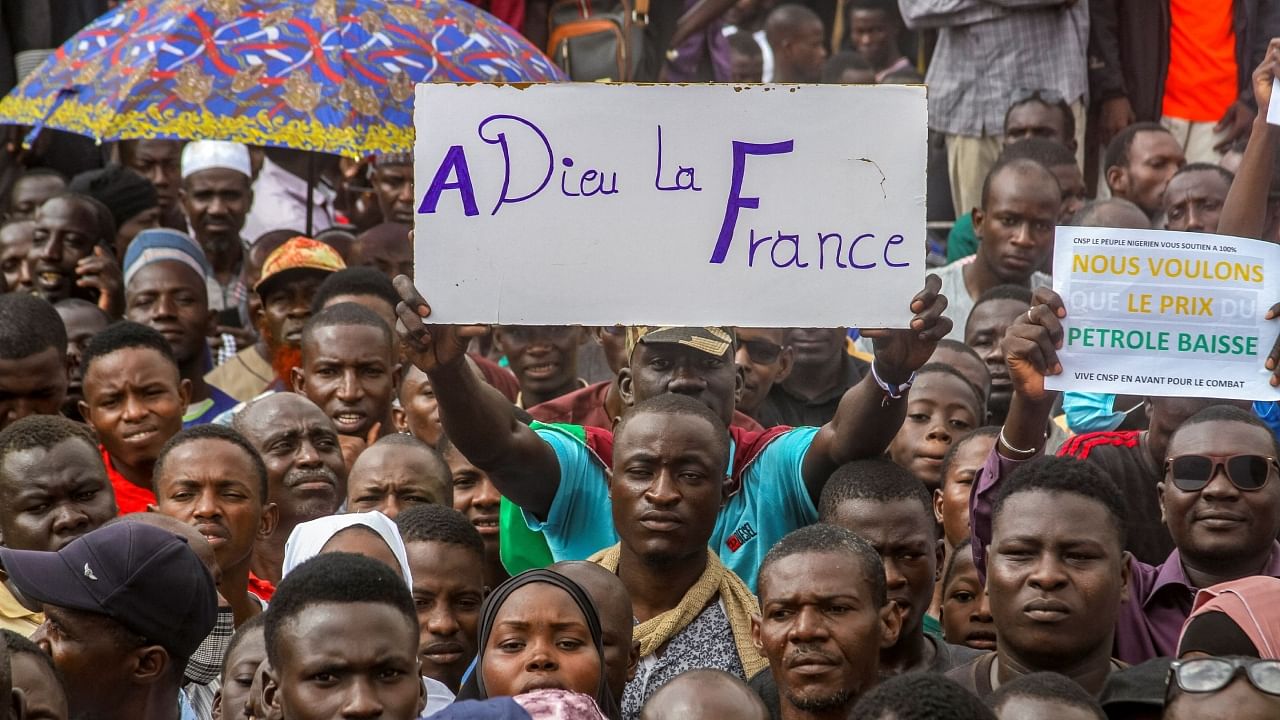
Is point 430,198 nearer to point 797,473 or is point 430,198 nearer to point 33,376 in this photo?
point 797,473

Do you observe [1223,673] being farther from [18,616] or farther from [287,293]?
[287,293]

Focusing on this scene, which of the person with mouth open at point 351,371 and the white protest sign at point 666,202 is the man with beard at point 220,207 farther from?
the white protest sign at point 666,202

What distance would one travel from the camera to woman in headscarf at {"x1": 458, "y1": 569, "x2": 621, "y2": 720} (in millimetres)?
4863

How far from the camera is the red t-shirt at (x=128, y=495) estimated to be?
22.4 feet

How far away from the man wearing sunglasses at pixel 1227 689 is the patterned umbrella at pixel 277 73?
4464mm

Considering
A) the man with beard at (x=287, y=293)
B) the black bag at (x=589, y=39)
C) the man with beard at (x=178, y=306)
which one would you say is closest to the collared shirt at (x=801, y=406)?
the man with beard at (x=287, y=293)

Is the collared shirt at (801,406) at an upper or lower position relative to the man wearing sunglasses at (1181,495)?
lower

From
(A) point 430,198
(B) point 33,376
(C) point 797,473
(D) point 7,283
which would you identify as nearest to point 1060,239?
(C) point 797,473

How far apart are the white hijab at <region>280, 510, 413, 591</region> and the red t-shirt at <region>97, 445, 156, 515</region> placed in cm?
141

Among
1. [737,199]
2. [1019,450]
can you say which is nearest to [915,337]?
[1019,450]

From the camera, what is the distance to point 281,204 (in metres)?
11.4

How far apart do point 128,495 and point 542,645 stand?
2.56m

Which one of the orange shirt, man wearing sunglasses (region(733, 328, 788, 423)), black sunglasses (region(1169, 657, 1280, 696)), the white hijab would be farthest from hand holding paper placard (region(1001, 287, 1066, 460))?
the orange shirt

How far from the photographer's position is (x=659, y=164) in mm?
5422
